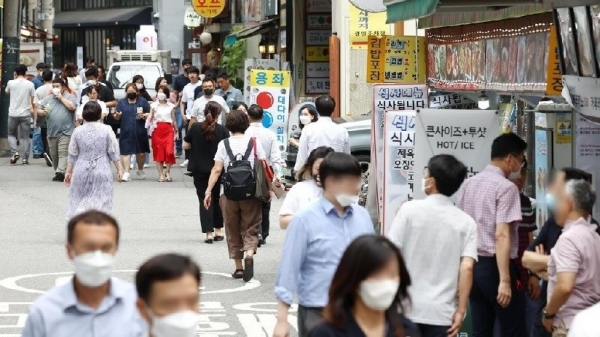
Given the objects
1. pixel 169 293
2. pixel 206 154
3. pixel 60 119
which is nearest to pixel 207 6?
pixel 60 119

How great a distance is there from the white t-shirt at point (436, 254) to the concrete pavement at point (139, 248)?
3388 mm

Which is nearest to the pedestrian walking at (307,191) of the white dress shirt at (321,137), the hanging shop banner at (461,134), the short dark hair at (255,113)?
the hanging shop banner at (461,134)

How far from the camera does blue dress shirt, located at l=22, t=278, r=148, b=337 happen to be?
4.98 meters

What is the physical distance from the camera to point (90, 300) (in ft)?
16.5

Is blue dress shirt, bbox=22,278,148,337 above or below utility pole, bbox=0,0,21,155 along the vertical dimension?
below

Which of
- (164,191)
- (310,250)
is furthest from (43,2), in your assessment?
(310,250)

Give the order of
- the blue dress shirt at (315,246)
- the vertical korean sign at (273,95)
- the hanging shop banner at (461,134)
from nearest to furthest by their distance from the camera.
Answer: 1. the blue dress shirt at (315,246)
2. the hanging shop banner at (461,134)
3. the vertical korean sign at (273,95)

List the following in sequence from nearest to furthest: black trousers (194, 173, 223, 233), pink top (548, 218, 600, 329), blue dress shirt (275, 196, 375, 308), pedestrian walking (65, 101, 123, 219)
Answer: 1. blue dress shirt (275, 196, 375, 308)
2. pink top (548, 218, 600, 329)
3. pedestrian walking (65, 101, 123, 219)
4. black trousers (194, 173, 223, 233)

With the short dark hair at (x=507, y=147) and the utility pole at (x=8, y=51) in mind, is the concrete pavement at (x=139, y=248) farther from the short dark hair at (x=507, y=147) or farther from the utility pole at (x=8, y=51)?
the utility pole at (x=8, y=51)

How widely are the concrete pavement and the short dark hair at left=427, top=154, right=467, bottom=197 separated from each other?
11.4ft

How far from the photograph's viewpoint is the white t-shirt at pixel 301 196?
900cm

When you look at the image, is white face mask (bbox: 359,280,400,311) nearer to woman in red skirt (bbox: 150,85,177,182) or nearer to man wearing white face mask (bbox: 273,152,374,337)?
man wearing white face mask (bbox: 273,152,374,337)

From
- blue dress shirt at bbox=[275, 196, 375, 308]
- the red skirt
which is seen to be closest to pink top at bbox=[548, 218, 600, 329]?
blue dress shirt at bbox=[275, 196, 375, 308]

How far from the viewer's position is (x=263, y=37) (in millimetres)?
39562
